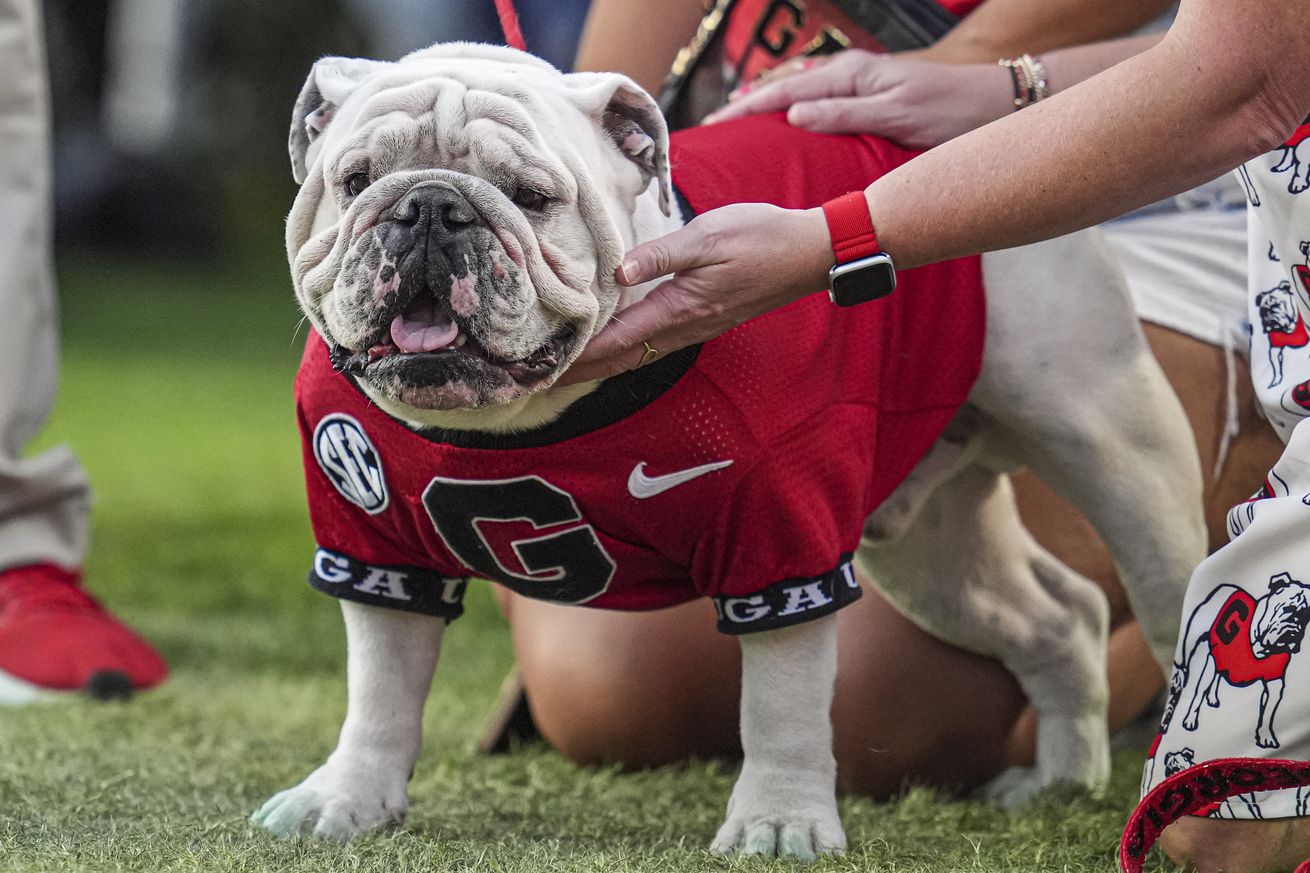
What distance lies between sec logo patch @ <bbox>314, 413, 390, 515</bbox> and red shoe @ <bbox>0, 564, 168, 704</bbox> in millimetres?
1062

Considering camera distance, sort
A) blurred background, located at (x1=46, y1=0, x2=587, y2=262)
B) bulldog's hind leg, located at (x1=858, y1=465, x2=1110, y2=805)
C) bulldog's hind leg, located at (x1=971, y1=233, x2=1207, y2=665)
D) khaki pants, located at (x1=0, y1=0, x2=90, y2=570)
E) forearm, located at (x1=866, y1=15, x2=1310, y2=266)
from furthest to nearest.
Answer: blurred background, located at (x1=46, y1=0, x2=587, y2=262), khaki pants, located at (x1=0, y1=0, x2=90, y2=570), bulldog's hind leg, located at (x1=858, y1=465, x2=1110, y2=805), bulldog's hind leg, located at (x1=971, y1=233, x2=1207, y2=665), forearm, located at (x1=866, y1=15, x2=1310, y2=266)

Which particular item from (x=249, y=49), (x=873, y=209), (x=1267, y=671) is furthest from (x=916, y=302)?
(x=249, y=49)

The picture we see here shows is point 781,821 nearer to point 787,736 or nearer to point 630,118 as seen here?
point 787,736

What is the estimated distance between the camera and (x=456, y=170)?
1.51 m

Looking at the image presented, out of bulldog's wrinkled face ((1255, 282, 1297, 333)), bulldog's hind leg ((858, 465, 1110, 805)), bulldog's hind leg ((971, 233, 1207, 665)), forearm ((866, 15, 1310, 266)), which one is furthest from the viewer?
bulldog's hind leg ((858, 465, 1110, 805))

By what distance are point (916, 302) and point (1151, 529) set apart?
0.44 meters

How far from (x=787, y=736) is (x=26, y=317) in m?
1.83

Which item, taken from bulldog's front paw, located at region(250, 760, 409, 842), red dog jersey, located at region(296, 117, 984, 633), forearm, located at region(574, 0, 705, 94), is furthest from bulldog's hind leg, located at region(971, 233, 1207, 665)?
bulldog's front paw, located at region(250, 760, 409, 842)

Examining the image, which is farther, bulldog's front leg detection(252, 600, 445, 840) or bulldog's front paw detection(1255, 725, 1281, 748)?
bulldog's front leg detection(252, 600, 445, 840)

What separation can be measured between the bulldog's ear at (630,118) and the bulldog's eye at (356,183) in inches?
9.2

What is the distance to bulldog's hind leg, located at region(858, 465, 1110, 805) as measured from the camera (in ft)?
7.32

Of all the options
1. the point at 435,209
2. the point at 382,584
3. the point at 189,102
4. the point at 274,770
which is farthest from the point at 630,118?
the point at 189,102

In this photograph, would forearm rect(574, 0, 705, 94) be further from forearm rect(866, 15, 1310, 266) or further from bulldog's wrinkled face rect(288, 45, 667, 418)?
forearm rect(866, 15, 1310, 266)

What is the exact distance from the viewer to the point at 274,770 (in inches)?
81.3
